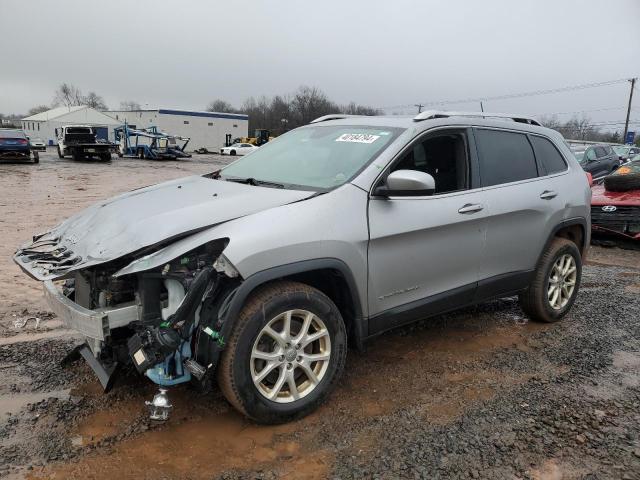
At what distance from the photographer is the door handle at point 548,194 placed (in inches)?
178

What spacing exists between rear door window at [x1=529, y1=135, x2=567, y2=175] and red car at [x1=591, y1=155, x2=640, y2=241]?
437 cm

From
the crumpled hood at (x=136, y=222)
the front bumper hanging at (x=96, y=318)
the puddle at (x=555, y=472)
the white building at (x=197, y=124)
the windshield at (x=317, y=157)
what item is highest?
the white building at (x=197, y=124)

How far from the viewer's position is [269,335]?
2930mm

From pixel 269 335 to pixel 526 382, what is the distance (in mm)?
2014

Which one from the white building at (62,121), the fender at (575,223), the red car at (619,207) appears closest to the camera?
the fender at (575,223)

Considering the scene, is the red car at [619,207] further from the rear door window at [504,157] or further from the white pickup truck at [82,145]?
the white pickup truck at [82,145]

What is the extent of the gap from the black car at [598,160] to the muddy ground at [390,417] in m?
12.6

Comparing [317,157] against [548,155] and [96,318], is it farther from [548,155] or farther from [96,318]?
[548,155]

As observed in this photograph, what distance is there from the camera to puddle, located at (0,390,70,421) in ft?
10.5

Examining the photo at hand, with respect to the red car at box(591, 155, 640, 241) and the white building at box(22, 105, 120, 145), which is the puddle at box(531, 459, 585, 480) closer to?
the red car at box(591, 155, 640, 241)

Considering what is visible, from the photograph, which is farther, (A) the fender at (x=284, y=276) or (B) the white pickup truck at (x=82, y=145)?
(B) the white pickup truck at (x=82, y=145)

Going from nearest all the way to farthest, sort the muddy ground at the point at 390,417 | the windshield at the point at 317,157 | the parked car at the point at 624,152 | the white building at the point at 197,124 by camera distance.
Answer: the muddy ground at the point at 390,417
the windshield at the point at 317,157
the parked car at the point at 624,152
the white building at the point at 197,124

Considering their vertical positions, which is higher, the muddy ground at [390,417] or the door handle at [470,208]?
the door handle at [470,208]

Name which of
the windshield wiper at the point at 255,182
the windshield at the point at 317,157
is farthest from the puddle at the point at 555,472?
the windshield wiper at the point at 255,182
